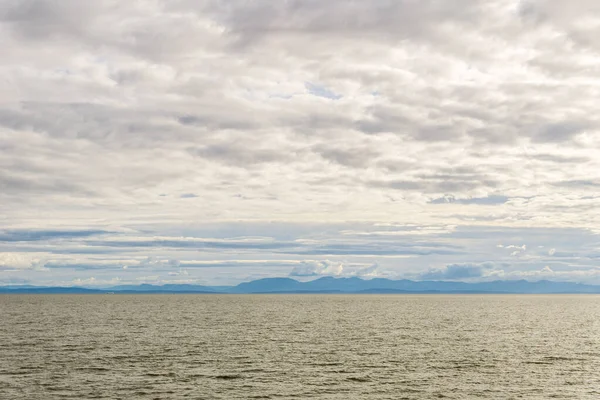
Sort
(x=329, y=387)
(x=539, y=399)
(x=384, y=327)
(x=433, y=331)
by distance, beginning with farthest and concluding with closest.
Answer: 1. (x=384, y=327)
2. (x=433, y=331)
3. (x=329, y=387)
4. (x=539, y=399)

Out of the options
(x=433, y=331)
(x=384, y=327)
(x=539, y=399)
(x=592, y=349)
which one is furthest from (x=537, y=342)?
(x=539, y=399)

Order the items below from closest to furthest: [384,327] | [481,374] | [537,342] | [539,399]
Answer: [539,399], [481,374], [537,342], [384,327]

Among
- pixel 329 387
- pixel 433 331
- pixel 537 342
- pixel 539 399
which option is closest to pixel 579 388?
pixel 539 399

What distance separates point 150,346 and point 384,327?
191ft

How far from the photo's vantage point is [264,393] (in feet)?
191

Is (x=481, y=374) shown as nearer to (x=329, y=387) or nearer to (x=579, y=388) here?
(x=579, y=388)

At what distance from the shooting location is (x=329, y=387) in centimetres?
6116

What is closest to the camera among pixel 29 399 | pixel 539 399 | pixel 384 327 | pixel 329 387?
pixel 29 399

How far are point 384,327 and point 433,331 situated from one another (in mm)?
13096

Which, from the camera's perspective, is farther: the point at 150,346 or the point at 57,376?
the point at 150,346

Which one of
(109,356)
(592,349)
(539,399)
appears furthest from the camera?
(592,349)

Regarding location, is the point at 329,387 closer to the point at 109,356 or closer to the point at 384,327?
the point at 109,356

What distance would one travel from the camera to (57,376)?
210ft

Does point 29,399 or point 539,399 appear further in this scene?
point 539,399
